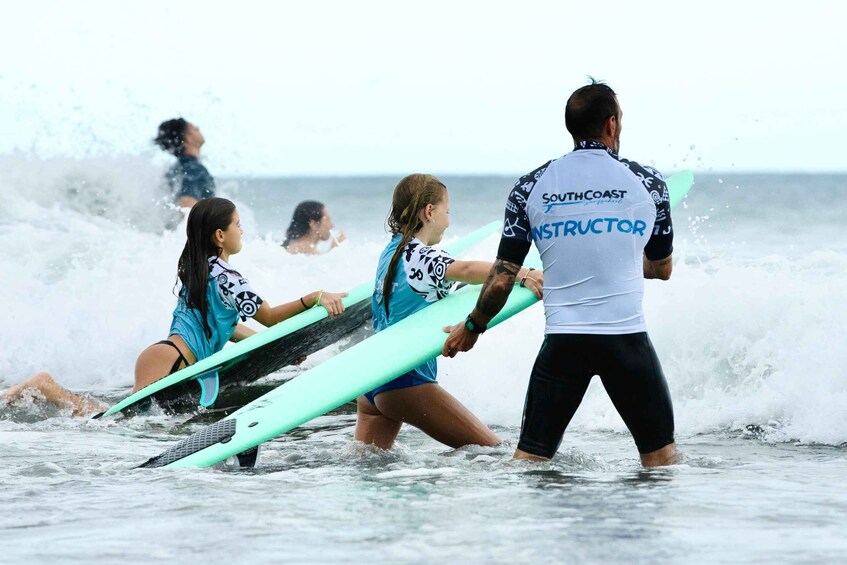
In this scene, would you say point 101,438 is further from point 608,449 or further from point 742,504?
point 742,504

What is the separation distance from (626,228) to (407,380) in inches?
45.8

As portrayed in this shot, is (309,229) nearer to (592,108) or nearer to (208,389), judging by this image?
(208,389)

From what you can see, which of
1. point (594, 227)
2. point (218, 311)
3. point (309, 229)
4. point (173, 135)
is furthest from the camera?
point (309, 229)

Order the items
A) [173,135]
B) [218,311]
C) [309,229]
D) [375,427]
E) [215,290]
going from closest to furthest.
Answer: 1. [375,427]
2. [215,290]
3. [218,311]
4. [173,135]
5. [309,229]

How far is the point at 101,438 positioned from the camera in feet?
18.4

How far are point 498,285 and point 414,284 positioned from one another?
59cm

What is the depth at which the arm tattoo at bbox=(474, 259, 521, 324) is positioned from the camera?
376 cm

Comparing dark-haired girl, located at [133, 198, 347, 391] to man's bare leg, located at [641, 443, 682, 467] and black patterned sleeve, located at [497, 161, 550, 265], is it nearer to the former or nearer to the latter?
black patterned sleeve, located at [497, 161, 550, 265]


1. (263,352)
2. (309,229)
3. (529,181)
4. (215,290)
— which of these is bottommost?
(263,352)

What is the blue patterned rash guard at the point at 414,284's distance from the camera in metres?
4.23

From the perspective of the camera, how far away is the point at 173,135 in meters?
8.65

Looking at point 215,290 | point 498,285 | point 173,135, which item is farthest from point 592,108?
point 173,135

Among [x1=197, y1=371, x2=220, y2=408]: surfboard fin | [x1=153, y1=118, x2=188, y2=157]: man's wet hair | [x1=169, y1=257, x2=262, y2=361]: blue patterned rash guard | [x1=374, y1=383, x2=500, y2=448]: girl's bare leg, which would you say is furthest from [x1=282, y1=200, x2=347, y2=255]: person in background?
[x1=374, y1=383, x2=500, y2=448]: girl's bare leg

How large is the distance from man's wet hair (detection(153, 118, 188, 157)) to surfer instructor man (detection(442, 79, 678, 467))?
5463mm
